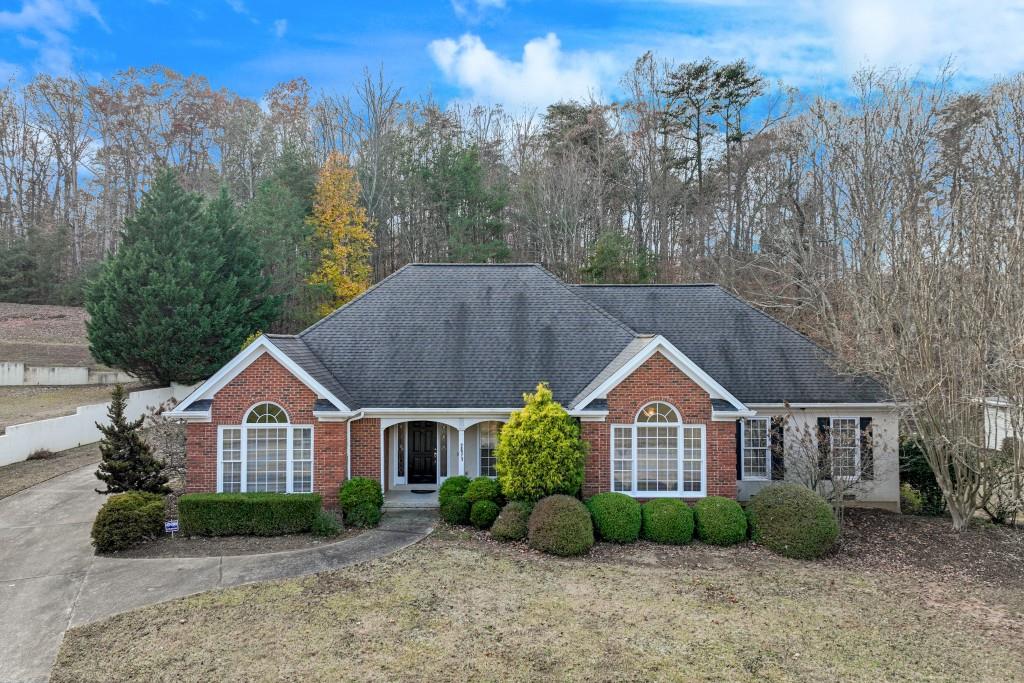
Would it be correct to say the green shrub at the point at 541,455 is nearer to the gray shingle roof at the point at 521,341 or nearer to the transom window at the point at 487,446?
the gray shingle roof at the point at 521,341

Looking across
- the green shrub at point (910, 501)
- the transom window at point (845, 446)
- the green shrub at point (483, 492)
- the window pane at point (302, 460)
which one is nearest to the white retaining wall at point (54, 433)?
the window pane at point (302, 460)

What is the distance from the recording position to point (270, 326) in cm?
3281

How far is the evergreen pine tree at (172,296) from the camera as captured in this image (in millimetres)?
28031

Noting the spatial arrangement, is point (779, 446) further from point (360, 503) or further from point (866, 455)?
point (360, 503)

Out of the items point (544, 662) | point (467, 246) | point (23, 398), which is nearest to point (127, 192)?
point (23, 398)

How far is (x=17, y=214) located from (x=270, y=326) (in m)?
27.2

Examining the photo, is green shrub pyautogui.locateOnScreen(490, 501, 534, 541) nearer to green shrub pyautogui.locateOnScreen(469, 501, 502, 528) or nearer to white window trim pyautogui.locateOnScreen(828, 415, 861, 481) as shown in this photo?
green shrub pyautogui.locateOnScreen(469, 501, 502, 528)

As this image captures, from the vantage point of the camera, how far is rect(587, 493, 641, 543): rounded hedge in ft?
43.7

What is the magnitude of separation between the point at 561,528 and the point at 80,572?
9.59 metres

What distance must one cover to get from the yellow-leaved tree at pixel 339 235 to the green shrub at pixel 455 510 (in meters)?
22.2

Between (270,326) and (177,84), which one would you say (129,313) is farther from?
(177,84)

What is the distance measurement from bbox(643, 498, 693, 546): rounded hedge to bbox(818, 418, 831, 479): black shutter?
3908 millimetres

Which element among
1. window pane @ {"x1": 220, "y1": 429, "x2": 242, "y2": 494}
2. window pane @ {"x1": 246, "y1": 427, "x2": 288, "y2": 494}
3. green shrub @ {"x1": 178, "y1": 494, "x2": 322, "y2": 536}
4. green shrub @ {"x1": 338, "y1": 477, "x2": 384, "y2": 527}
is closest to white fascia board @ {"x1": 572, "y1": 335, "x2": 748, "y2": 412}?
green shrub @ {"x1": 338, "y1": 477, "x2": 384, "y2": 527}

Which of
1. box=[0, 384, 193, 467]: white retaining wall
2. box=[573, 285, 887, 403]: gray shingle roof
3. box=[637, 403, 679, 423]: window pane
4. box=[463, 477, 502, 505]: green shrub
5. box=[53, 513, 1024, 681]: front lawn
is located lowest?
box=[53, 513, 1024, 681]: front lawn
